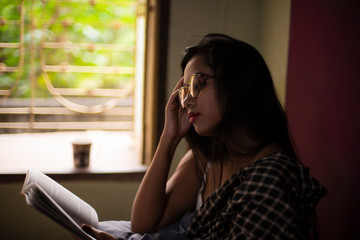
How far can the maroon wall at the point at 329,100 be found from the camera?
1388 millimetres

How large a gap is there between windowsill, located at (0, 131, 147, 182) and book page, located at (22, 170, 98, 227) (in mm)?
889

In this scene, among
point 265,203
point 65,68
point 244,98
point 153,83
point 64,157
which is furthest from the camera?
point 65,68

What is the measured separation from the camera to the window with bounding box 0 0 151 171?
3055mm

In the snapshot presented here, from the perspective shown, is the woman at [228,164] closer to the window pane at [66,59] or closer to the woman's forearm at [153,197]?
the woman's forearm at [153,197]

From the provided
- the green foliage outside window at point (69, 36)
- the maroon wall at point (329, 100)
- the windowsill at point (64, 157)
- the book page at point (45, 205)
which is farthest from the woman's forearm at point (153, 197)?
the green foliage outside window at point (69, 36)

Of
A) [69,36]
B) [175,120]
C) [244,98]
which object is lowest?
[175,120]

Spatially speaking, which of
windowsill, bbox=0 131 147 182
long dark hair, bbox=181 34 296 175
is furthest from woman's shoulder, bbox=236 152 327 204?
windowsill, bbox=0 131 147 182

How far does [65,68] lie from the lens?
3307 mm

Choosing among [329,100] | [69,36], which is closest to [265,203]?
[329,100]

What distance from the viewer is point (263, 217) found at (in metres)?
0.92

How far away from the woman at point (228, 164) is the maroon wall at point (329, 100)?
40 cm

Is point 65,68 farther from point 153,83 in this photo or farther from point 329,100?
point 329,100

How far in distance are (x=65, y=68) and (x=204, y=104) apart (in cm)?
246

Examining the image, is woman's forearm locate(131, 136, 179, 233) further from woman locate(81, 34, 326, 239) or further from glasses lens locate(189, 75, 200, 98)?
glasses lens locate(189, 75, 200, 98)
